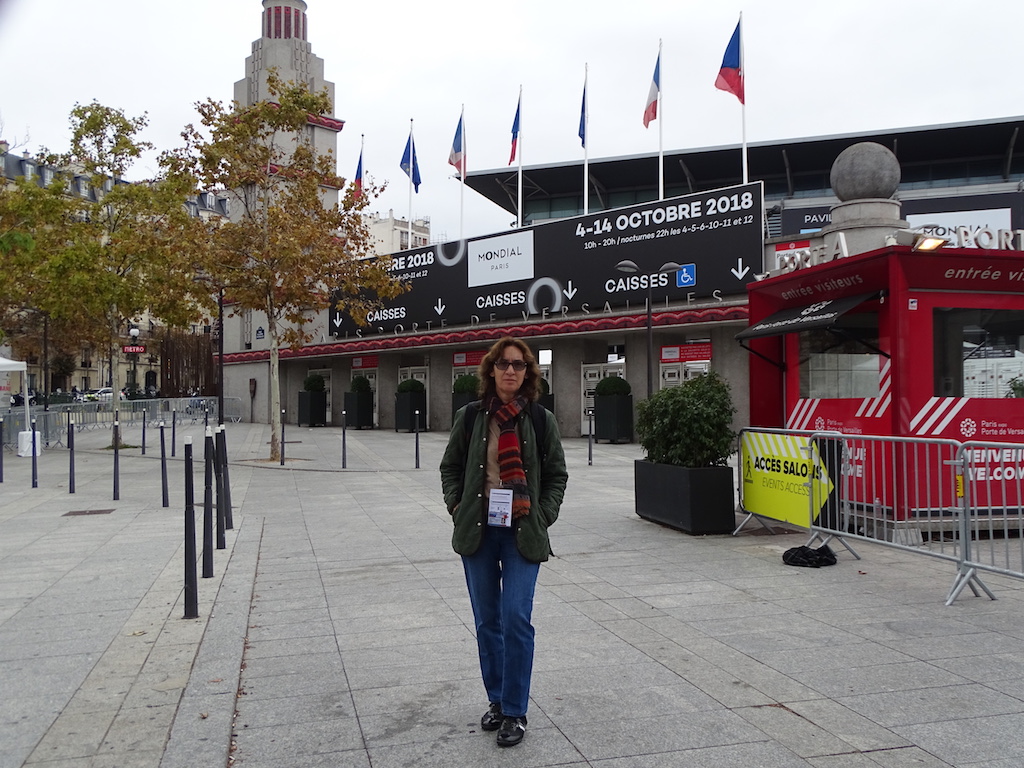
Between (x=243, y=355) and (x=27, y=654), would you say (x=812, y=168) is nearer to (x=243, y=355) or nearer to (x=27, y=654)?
(x=243, y=355)

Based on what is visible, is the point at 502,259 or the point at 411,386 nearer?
the point at 502,259

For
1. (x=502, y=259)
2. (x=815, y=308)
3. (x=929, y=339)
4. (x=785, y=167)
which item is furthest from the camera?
(x=785, y=167)

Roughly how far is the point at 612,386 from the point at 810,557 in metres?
18.9

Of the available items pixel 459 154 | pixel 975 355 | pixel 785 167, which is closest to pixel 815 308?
pixel 975 355

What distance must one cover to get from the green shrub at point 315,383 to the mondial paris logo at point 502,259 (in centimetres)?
979

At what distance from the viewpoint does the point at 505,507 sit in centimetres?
406

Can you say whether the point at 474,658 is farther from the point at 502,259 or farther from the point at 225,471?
the point at 502,259

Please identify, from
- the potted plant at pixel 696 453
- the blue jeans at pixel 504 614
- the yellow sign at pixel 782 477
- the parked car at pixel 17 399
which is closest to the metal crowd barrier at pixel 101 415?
the parked car at pixel 17 399

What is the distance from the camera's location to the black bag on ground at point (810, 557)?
26.3ft

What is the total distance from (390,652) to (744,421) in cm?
2121

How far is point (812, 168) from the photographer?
50.5 m

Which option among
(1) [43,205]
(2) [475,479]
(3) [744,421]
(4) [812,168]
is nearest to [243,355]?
(1) [43,205]

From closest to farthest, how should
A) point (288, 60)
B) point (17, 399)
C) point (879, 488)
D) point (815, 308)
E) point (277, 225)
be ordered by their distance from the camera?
point (879, 488) → point (815, 308) → point (277, 225) → point (288, 60) → point (17, 399)

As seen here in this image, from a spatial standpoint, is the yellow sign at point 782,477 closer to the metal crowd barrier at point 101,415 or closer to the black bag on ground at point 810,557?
the black bag on ground at point 810,557
